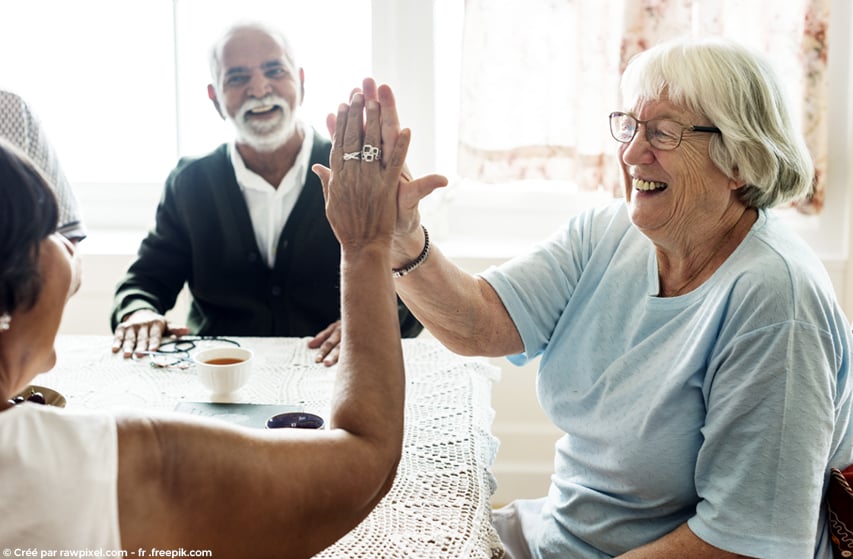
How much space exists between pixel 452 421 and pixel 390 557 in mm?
419

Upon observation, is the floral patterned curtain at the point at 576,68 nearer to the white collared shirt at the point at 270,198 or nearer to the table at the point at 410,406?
the white collared shirt at the point at 270,198

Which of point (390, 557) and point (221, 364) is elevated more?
point (221, 364)

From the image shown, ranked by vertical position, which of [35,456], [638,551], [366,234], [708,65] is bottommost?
[638,551]

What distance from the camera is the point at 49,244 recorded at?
849 millimetres

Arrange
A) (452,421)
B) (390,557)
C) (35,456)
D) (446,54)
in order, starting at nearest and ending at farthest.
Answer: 1. (35,456)
2. (390,557)
3. (452,421)
4. (446,54)

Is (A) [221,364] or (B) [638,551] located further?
(A) [221,364]

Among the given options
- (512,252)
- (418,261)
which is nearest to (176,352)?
(418,261)

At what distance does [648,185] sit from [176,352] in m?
1.07

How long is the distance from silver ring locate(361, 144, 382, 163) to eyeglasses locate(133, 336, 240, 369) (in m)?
0.76

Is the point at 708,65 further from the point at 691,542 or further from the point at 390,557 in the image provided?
the point at 390,557

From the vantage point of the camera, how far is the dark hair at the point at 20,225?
794mm

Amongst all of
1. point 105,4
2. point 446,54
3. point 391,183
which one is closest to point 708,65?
point 391,183

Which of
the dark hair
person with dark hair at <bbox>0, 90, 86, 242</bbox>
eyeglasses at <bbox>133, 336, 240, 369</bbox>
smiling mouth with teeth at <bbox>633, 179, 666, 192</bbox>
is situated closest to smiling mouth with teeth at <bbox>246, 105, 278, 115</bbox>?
person with dark hair at <bbox>0, 90, 86, 242</bbox>

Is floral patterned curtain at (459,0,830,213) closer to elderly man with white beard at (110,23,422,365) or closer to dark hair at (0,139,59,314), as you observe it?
elderly man with white beard at (110,23,422,365)
